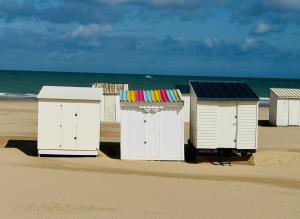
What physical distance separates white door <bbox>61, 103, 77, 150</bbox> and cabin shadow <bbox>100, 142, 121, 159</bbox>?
A: 1512 millimetres

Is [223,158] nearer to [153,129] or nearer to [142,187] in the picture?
[153,129]

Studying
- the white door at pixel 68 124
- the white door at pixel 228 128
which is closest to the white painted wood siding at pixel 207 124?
the white door at pixel 228 128

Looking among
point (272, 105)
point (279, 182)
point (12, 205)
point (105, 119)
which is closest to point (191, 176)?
point (279, 182)

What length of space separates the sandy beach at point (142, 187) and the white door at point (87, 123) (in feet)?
2.05

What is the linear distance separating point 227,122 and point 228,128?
19 cm

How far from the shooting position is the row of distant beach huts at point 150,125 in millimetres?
18016

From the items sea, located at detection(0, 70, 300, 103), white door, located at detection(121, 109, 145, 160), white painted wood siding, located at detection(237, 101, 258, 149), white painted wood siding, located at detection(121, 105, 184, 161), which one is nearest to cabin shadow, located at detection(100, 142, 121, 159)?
white door, located at detection(121, 109, 145, 160)

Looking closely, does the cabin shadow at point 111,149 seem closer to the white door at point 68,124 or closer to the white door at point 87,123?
the white door at point 87,123

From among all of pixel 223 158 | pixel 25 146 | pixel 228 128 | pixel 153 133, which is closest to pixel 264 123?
pixel 223 158

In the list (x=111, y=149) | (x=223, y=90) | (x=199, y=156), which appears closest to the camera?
(x=199, y=156)

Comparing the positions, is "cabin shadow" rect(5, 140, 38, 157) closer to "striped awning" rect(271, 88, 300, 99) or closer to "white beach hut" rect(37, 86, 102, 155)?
"white beach hut" rect(37, 86, 102, 155)

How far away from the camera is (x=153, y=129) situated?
59.2 feet

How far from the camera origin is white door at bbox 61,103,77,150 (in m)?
18.0

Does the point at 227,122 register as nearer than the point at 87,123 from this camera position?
No
